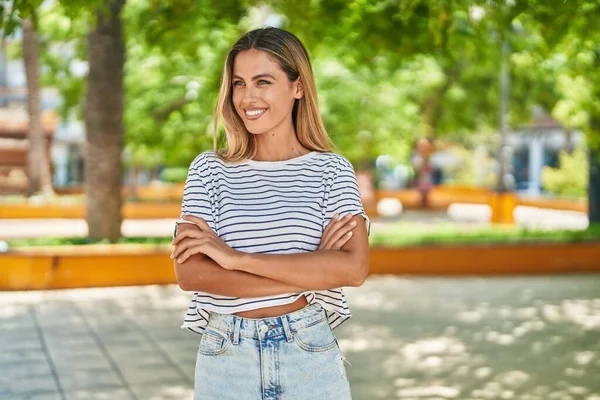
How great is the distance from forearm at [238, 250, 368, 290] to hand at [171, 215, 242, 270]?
40 millimetres

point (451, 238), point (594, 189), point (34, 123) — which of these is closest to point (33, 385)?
point (451, 238)

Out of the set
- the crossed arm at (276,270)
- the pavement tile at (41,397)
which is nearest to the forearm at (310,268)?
the crossed arm at (276,270)

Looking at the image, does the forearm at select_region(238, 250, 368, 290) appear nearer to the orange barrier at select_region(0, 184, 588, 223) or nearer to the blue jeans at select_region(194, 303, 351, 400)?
the blue jeans at select_region(194, 303, 351, 400)

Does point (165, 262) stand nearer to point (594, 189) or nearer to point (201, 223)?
point (594, 189)

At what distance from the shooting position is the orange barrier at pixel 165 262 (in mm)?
11578

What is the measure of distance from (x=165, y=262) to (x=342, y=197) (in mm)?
9726

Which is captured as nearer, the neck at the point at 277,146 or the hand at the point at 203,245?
the hand at the point at 203,245

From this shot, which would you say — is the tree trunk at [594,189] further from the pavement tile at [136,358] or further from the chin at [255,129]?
the chin at [255,129]

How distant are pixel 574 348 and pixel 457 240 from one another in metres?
6.10

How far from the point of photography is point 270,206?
267 centimetres

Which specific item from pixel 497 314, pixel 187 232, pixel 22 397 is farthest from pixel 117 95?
pixel 187 232

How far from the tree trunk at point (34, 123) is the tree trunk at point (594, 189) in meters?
14.5

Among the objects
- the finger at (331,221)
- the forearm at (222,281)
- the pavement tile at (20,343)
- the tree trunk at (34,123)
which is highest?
the tree trunk at (34,123)

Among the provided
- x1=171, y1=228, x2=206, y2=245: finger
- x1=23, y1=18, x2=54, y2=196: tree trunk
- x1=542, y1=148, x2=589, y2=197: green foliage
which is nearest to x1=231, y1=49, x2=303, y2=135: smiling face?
x1=171, y1=228, x2=206, y2=245: finger
